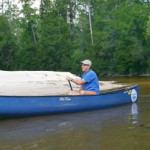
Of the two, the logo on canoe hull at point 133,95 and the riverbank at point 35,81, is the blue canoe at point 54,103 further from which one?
the riverbank at point 35,81

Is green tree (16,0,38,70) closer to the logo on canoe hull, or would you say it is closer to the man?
the logo on canoe hull

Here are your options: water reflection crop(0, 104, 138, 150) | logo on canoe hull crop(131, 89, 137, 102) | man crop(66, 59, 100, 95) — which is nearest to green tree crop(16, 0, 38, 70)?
logo on canoe hull crop(131, 89, 137, 102)

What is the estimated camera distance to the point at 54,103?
41.0 feet

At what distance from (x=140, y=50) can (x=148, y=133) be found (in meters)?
37.9

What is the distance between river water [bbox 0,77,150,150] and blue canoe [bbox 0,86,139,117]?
0.23m

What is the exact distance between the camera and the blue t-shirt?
43.1 ft

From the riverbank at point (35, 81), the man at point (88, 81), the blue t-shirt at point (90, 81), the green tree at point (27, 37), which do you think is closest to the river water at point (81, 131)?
the man at point (88, 81)

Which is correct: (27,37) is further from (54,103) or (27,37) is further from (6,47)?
(54,103)

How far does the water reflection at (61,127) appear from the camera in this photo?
899 centimetres

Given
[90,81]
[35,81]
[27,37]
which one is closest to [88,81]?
[90,81]

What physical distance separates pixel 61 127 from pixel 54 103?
1.89 metres

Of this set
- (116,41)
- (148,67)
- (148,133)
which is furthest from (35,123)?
(116,41)

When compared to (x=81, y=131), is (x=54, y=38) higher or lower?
higher

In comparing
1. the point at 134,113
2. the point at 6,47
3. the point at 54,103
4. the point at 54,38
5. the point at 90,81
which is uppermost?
the point at 54,38
